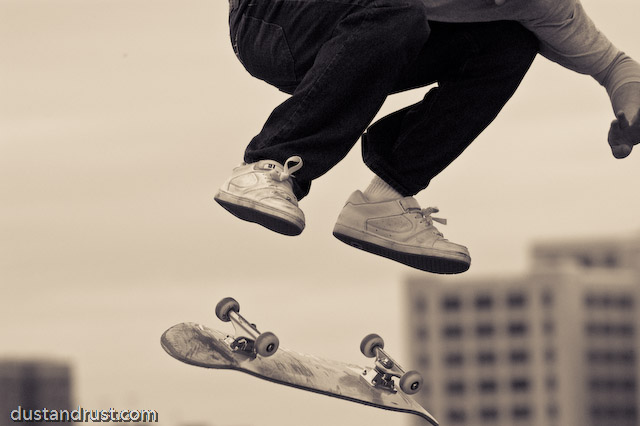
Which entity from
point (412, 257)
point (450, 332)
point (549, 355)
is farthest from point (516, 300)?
point (412, 257)

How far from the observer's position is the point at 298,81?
8.52 metres

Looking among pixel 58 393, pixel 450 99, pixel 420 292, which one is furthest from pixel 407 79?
pixel 420 292

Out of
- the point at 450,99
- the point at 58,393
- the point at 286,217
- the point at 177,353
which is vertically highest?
the point at 450,99

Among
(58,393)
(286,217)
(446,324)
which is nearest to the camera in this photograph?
(286,217)

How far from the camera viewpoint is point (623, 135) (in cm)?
884

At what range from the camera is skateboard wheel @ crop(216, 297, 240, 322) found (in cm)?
904

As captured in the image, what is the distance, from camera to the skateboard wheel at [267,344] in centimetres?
871

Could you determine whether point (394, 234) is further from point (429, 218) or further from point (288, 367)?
point (288, 367)

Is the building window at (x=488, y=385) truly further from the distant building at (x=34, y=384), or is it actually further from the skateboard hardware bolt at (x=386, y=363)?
the skateboard hardware bolt at (x=386, y=363)

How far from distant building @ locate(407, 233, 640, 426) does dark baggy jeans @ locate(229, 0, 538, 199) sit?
424ft

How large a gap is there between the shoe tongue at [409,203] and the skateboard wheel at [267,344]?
1.09 metres

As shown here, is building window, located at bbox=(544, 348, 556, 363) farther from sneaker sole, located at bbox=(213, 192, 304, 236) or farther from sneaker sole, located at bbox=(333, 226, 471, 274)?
sneaker sole, located at bbox=(213, 192, 304, 236)

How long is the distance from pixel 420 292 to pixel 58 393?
3675cm

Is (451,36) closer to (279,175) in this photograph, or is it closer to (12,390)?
(279,175)
